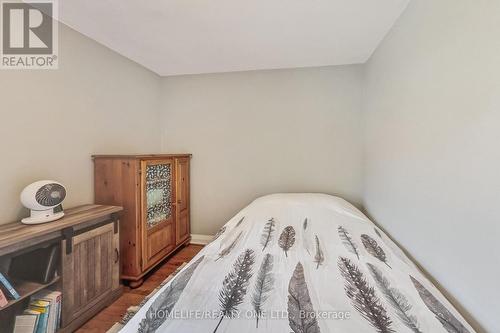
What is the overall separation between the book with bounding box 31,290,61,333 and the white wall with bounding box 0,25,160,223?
551 millimetres

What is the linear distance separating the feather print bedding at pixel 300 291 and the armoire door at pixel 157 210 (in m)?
0.98

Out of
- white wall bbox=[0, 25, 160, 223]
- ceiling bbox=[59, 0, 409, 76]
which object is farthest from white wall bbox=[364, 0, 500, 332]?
white wall bbox=[0, 25, 160, 223]

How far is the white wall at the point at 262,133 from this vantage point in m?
2.50

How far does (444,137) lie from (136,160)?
219 cm

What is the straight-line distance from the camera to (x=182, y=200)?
270 centimetres

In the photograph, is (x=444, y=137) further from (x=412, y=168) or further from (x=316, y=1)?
(x=316, y=1)

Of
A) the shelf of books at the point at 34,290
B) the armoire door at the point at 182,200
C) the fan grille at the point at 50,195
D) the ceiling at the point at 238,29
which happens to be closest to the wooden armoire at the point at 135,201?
the armoire door at the point at 182,200

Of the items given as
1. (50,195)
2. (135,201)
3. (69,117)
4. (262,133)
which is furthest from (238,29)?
(50,195)

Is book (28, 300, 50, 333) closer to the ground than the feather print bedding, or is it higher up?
closer to the ground

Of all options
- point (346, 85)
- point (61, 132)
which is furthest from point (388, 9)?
point (61, 132)

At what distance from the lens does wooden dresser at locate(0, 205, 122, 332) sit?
124 cm

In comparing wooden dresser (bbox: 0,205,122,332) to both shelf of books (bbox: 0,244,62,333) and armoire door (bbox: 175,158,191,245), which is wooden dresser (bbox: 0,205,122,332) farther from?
armoire door (bbox: 175,158,191,245)

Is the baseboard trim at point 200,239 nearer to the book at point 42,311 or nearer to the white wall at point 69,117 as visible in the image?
the white wall at point 69,117

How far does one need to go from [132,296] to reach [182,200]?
112 cm
